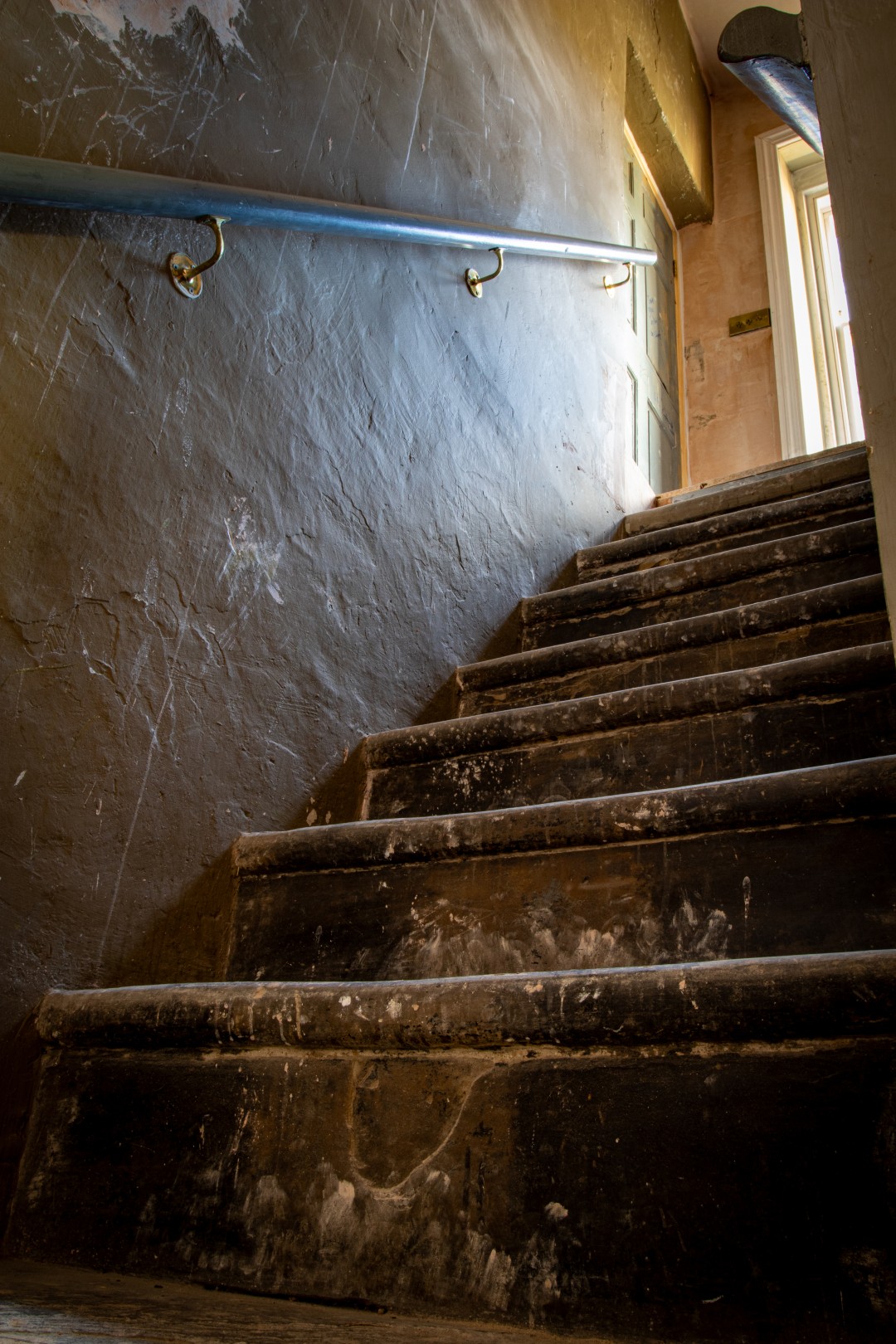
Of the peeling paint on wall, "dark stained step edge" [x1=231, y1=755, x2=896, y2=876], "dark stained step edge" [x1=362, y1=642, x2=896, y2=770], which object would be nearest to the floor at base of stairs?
"dark stained step edge" [x1=231, y1=755, x2=896, y2=876]

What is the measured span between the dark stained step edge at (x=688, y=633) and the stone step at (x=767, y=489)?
2.60 feet

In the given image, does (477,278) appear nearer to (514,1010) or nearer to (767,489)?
(767,489)

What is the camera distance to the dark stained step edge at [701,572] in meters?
1.86

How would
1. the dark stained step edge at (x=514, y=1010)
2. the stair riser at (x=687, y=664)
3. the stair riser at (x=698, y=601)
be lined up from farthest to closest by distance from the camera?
the stair riser at (x=698, y=601), the stair riser at (x=687, y=664), the dark stained step edge at (x=514, y=1010)

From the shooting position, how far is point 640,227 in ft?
14.4

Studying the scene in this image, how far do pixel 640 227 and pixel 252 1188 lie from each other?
178 inches

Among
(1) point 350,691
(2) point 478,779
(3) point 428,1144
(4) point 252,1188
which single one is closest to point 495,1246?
(3) point 428,1144

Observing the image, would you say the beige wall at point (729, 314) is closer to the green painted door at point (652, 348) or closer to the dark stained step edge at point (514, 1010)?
the green painted door at point (652, 348)

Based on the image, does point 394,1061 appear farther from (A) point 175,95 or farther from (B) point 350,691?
(A) point 175,95

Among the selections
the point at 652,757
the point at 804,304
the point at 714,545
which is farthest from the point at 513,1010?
the point at 804,304

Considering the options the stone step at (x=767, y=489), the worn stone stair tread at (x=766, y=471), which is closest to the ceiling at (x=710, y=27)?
the worn stone stair tread at (x=766, y=471)

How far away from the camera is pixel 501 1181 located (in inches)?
30.0

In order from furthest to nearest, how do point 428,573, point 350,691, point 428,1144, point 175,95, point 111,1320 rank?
point 428,573
point 350,691
point 175,95
point 428,1144
point 111,1320

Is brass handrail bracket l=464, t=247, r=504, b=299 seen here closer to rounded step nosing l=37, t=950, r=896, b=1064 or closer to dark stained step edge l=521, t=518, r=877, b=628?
dark stained step edge l=521, t=518, r=877, b=628
